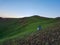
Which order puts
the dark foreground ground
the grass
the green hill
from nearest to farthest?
the dark foreground ground
the green hill
the grass

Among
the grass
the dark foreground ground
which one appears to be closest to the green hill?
the grass

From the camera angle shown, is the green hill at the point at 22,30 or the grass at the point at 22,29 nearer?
the green hill at the point at 22,30

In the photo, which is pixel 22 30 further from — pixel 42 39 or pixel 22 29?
pixel 42 39

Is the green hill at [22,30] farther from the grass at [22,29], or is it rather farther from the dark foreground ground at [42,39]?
the dark foreground ground at [42,39]

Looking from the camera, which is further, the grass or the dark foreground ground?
the grass

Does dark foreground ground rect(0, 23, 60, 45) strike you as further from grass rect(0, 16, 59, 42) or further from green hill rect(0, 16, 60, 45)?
grass rect(0, 16, 59, 42)

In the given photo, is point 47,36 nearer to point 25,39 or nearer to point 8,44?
point 25,39

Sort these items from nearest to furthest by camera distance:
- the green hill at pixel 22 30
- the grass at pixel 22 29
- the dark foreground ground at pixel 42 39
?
1. the dark foreground ground at pixel 42 39
2. the green hill at pixel 22 30
3. the grass at pixel 22 29

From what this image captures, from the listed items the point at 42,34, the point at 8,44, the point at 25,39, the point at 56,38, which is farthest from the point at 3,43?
the point at 56,38

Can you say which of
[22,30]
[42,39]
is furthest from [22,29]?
→ [42,39]

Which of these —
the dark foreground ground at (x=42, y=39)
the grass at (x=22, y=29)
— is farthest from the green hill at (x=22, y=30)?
the dark foreground ground at (x=42, y=39)

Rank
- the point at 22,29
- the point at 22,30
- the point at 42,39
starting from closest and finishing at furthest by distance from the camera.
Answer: the point at 42,39 → the point at 22,30 → the point at 22,29
